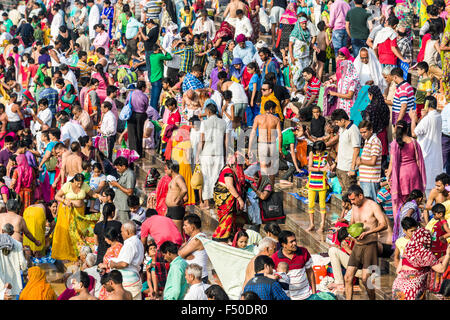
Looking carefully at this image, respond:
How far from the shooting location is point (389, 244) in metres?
10.8

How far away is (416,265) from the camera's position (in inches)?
376

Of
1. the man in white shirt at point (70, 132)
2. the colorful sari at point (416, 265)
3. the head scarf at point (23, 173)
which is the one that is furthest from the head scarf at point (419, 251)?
the man in white shirt at point (70, 132)

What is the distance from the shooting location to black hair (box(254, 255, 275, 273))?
9.15 meters

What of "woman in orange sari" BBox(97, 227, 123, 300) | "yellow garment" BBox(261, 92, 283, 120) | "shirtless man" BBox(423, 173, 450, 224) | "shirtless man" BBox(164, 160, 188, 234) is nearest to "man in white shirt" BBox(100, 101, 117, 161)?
"yellow garment" BBox(261, 92, 283, 120)

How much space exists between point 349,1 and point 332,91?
4684mm

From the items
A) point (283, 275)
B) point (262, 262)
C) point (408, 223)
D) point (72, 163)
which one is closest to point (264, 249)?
point (283, 275)

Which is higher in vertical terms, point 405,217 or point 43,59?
point 43,59

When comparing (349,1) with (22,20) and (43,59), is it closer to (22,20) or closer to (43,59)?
(43,59)

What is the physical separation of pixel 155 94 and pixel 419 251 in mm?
8761

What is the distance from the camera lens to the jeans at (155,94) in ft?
56.6

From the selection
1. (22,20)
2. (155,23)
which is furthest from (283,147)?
(22,20)

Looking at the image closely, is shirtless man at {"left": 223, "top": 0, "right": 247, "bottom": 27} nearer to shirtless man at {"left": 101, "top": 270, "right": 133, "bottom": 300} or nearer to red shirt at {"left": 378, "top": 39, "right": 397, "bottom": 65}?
red shirt at {"left": 378, "top": 39, "right": 397, "bottom": 65}

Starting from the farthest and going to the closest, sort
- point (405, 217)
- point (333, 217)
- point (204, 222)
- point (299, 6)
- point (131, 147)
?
point (299, 6) < point (131, 147) < point (204, 222) < point (333, 217) < point (405, 217)

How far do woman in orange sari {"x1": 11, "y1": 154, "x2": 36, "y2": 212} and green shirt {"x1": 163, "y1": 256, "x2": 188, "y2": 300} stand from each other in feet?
15.7
